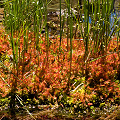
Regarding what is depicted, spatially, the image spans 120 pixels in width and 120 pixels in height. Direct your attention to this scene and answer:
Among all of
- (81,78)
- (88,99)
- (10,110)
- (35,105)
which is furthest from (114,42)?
(10,110)

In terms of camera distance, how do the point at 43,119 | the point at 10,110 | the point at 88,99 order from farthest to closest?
the point at 88,99 → the point at 10,110 → the point at 43,119

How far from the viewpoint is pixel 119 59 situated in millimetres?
3602

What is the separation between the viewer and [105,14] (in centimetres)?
347

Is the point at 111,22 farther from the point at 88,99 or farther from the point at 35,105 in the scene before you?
the point at 35,105

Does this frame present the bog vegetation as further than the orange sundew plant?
No

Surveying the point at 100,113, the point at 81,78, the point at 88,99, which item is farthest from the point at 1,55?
the point at 100,113

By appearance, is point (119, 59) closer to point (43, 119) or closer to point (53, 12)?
point (43, 119)

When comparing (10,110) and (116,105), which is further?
(116,105)

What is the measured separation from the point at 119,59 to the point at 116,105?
1023mm

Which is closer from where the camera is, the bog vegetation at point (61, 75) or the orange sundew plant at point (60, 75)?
the bog vegetation at point (61, 75)

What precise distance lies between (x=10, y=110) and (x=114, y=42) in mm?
2958

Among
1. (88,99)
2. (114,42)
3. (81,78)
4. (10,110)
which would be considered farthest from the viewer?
(114,42)

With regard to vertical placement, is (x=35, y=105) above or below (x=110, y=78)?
below

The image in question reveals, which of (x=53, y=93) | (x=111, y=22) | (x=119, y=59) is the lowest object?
(x=53, y=93)
